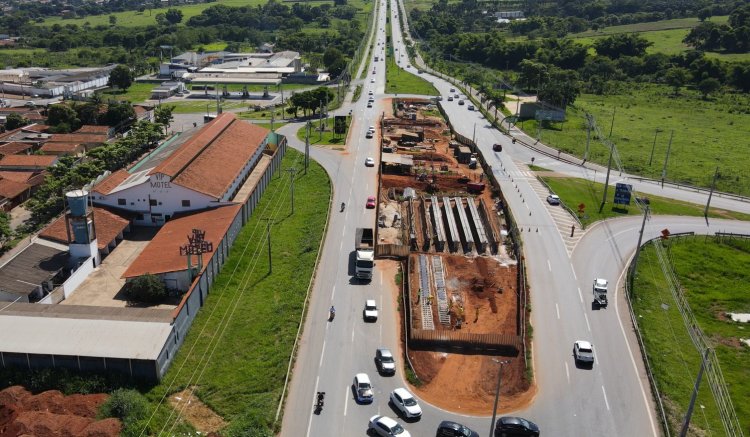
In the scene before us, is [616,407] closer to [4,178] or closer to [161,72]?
[4,178]

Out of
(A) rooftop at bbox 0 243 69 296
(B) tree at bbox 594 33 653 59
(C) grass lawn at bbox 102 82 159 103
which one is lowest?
(A) rooftop at bbox 0 243 69 296

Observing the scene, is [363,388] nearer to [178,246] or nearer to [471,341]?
[471,341]

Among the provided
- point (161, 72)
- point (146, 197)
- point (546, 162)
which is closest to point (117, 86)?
point (161, 72)

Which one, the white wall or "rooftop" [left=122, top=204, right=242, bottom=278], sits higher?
"rooftop" [left=122, top=204, right=242, bottom=278]

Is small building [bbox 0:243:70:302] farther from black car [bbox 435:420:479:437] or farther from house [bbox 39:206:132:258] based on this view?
black car [bbox 435:420:479:437]

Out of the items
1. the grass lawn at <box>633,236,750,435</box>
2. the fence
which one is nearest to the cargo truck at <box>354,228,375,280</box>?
the fence

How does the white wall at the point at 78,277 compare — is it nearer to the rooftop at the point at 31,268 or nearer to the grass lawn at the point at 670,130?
the rooftop at the point at 31,268

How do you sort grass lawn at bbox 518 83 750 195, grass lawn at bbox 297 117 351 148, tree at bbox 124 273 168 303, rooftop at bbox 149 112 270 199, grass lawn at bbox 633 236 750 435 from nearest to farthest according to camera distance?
grass lawn at bbox 633 236 750 435 → tree at bbox 124 273 168 303 → rooftop at bbox 149 112 270 199 → grass lawn at bbox 518 83 750 195 → grass lawn at bbox 297 117 351 148
